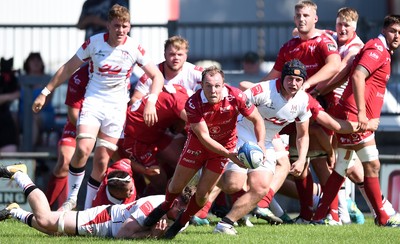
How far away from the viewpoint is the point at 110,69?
13242mm

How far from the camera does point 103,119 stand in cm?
1330

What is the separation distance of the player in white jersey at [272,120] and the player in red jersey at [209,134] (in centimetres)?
54

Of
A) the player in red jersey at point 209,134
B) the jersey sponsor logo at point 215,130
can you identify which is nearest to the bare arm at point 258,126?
the player in red jersey at point 209,134

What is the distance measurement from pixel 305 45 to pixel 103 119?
240 centimetres

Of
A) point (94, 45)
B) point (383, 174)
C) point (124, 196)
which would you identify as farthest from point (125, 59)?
point (383, 174)

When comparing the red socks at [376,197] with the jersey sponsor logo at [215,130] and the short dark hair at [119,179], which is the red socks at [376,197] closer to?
the jersey sponsor logo at [215,130]

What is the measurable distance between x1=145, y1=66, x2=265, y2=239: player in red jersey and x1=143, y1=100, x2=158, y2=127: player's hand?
115 centimetres

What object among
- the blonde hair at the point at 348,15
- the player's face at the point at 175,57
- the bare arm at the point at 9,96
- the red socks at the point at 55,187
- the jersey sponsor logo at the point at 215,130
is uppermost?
the blonde hair at the point at 348,15

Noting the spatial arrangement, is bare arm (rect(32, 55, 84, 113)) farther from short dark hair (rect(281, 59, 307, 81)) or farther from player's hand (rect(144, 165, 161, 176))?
short dark hair (rect(281, 59, 307, 81))

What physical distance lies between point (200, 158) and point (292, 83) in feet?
4.38

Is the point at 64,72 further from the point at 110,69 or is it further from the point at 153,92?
the point at 153,92

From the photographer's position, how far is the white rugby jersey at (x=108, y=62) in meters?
13.2

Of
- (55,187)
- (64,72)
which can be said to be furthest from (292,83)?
(55,187)

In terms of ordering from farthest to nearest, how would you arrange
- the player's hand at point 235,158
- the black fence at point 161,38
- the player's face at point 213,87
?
the black fence at point 161,38
the player's face at point 213,87
the player's hand at point 235,158
